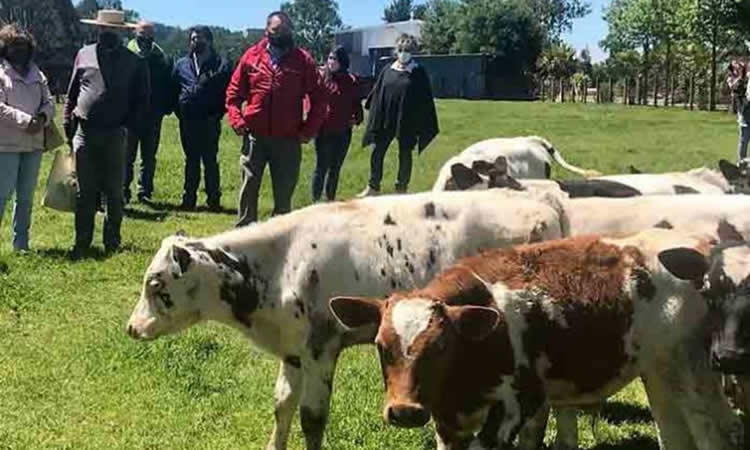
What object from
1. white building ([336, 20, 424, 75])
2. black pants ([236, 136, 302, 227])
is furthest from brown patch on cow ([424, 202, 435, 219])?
white building ([336, 20, 424, 75])

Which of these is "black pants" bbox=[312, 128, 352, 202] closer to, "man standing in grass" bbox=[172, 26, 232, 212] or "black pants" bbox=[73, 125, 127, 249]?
"man standing in grass" bbox=[172, 26, 232, 212]

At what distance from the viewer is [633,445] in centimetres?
716

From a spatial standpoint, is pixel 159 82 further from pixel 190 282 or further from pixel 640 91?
pixel 640 91

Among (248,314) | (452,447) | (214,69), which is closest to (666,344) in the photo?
(452,447)

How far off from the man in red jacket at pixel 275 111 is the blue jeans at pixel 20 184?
100 inches

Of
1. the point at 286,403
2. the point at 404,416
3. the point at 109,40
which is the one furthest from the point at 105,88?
the point at 404,416

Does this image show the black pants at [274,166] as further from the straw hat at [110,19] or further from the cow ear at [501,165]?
the straw hat at [110,19]

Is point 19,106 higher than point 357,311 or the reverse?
higher

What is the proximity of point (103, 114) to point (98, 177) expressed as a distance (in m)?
0.74

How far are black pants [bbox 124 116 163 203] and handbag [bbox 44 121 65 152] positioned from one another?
3.24 m

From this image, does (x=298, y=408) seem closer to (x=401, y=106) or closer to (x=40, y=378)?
(x=40, y=378)

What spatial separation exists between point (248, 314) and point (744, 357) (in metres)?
2.92

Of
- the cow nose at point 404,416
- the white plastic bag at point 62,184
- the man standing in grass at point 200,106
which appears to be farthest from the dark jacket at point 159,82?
the cow nose at point 404,416

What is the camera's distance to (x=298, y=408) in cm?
698
